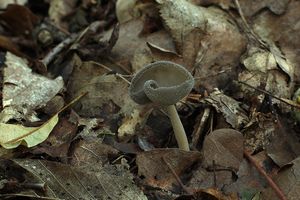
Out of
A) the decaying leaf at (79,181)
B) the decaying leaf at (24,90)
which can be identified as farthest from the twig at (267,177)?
the decaying leaf at (24,90)

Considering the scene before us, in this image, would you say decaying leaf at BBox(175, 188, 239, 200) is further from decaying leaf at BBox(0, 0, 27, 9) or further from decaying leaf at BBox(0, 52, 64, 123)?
decaying leaf at BBox(0, 0, 27, 9)

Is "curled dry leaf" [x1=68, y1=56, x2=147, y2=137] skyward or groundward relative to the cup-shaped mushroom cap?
groundward

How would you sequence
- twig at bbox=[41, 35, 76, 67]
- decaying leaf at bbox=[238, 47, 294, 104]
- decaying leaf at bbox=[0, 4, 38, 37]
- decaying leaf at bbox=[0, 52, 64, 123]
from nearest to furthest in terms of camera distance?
decaying leaf at bbox=[0, 52, 64, 123]
decaying leaf at bbox=[238, 47, 294, 104]
twig at bbox=[41, 35, 76, 67]
decaying leaf at bbox=[0, 4, 38, 37]

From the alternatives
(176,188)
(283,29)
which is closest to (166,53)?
(283,29)

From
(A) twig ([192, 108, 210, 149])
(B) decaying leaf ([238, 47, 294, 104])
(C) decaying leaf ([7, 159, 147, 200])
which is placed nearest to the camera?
(C) decaying leaf ([7, 159, 147, 200])

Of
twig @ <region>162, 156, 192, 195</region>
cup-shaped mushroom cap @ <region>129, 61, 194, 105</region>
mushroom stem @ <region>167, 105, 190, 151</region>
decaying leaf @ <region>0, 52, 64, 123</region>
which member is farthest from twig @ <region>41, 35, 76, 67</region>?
twig @ <region>162, 156, 192, 195</region>

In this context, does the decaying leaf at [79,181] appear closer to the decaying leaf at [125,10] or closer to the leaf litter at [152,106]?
the leaf litter at [152,106]

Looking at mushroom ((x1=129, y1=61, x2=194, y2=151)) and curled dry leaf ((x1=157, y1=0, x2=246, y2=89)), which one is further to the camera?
curled dry leaf ((x1=157, y1=0, x2=246, y2=89))

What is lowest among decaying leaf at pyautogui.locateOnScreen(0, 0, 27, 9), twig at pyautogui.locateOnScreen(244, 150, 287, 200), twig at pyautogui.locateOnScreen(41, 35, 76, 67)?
twig at pyautogui.locateOnScreen(244, 150, 287, 200)
